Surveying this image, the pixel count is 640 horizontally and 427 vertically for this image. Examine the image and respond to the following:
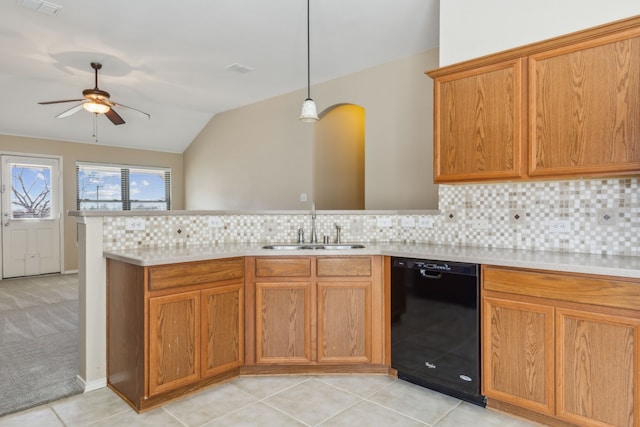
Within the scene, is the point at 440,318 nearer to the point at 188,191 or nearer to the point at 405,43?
the point at 405,43

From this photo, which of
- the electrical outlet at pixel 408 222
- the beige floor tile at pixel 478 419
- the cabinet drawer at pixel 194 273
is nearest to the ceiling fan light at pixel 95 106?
the cabinet drawer at pixel 194 273

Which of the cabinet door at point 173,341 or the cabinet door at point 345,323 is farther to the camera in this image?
the cabinet door at point 345,323

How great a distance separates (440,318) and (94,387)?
2180mm

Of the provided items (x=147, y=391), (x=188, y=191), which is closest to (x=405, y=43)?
(x=147, y=391)

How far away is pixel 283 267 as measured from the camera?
263 centimetres

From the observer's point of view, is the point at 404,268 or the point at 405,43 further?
the point at 405,43

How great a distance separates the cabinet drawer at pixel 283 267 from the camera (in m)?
2.63

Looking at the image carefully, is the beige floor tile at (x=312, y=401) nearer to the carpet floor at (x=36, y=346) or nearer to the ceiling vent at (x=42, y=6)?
the carpet floor at (x=36, y=346)

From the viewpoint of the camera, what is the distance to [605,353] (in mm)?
1837

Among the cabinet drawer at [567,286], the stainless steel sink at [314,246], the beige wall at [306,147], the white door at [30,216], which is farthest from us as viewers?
the white door at [30,216]

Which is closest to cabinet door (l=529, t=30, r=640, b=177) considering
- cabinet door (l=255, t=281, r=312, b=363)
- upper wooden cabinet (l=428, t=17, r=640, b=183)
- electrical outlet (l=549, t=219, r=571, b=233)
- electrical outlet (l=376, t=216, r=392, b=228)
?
upper wooden cabinet (l=428, t=17, r=640, b=183)

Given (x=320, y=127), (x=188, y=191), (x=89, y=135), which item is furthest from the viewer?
(x=188, y=191)

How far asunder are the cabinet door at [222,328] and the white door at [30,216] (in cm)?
538

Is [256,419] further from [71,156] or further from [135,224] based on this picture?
[71,156]
